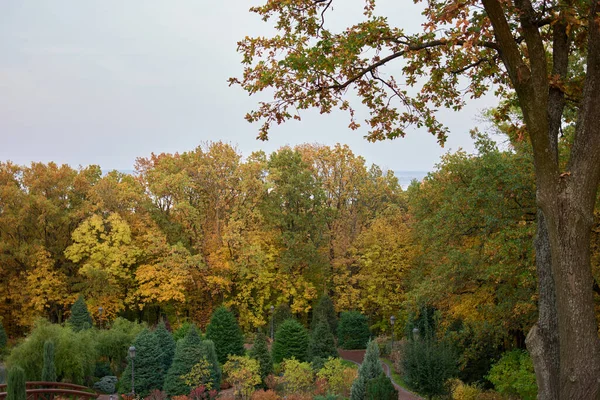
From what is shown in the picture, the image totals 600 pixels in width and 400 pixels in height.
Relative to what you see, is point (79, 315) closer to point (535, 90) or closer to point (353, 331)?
point (353, 331)

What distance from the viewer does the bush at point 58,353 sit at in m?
20.7

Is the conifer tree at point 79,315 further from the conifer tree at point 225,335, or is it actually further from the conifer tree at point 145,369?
the conifer tree at point 225,335

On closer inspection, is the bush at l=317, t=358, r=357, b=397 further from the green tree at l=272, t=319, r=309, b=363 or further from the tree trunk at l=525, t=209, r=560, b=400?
the tree trunk at l=525, t=209, r=560, b=400

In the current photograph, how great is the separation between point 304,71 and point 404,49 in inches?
44.5

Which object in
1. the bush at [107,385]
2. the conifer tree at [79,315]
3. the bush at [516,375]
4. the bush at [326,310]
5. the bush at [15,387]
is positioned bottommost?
the bush at [107,385]

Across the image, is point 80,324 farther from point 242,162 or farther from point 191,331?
point 242,162

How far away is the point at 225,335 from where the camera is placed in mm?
22594

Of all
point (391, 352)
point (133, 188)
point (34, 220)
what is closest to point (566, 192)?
point (391, 352)

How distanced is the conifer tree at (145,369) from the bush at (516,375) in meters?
11.9

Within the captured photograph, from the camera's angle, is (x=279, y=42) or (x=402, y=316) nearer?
(x=279, y=42)

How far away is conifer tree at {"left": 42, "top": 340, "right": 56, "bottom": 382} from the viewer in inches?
769

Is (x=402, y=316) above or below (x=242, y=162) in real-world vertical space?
below

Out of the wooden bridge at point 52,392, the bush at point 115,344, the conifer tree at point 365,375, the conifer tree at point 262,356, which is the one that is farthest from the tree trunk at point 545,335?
the bush at point 115,344

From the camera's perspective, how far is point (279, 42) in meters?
6.40
